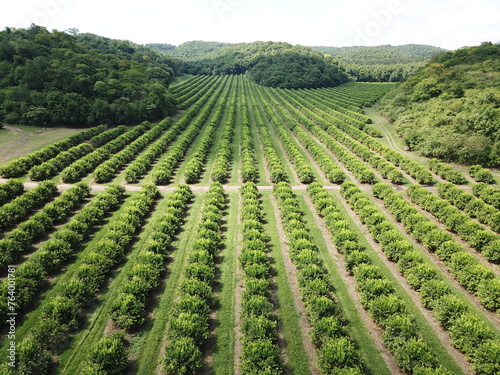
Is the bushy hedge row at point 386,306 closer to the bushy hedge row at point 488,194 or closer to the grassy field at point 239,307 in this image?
the grassy field at point 239,307

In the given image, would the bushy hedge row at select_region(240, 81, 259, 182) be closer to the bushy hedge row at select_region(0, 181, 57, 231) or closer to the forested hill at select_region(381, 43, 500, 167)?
the bushy hedge row at select_region(0, 181, 57, 231)

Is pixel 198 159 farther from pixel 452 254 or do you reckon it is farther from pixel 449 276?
pixel 449 276

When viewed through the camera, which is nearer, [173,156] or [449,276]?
[449,276]

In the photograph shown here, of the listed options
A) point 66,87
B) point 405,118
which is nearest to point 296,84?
point 405,118

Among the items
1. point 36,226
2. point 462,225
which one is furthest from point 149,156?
point 462,225

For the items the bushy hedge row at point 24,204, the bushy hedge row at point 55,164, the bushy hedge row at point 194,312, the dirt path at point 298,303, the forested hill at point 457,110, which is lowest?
the dirt path at point 298,303

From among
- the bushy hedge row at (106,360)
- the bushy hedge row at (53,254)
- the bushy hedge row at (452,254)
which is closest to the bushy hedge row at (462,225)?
the bushy hedge row at (452,254)

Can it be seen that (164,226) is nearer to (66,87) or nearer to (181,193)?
(181,193)
